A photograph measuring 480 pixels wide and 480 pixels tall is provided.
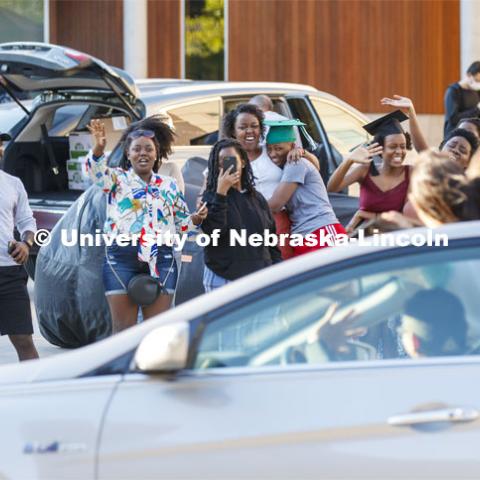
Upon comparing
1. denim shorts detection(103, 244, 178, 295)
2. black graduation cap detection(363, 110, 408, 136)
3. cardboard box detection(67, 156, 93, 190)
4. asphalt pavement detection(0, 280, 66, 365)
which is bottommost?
asphalt pavement detection(0, 280, 66, 365)

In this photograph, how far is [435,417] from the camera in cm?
419

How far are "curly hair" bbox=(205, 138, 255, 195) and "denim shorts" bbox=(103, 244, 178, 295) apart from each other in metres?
0.48

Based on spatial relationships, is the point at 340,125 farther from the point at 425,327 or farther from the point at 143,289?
the point at 425,327

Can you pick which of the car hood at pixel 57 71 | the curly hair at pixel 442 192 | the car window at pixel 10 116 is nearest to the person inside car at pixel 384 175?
the car hood at pixel 57 71

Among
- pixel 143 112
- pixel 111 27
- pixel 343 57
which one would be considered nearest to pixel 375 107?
pixel 343 57

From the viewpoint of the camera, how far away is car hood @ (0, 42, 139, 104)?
33.6 ft

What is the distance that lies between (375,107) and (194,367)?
21516 mm

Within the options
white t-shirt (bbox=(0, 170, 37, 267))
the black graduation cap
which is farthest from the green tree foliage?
white t-shirt (bbox=(0, 170, 37, 267))

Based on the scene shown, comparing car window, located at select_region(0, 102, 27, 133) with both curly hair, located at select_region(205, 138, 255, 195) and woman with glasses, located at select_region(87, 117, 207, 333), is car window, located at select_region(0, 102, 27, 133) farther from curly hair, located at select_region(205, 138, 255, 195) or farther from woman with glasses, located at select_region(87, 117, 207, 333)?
curly hair, located at select_region(205, 138, 255, 195)

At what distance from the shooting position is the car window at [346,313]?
445 cm

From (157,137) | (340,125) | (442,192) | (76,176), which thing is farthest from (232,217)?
(340,125)

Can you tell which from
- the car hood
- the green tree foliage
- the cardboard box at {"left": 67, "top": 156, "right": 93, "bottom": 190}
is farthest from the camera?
the green tree foliage

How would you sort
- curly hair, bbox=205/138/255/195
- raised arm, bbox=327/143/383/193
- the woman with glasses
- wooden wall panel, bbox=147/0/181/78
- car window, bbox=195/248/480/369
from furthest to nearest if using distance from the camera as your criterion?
wooden wall panel, bbox=147/0/181/78
raised arm, bbox=327/143/383/193
the woman with glasses
curly hair, bbox=205/138/255/195
car window, bbox=195/248/480/369

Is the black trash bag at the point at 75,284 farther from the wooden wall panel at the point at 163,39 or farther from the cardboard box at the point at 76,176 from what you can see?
the wooden wall panel at the point at 163,39
